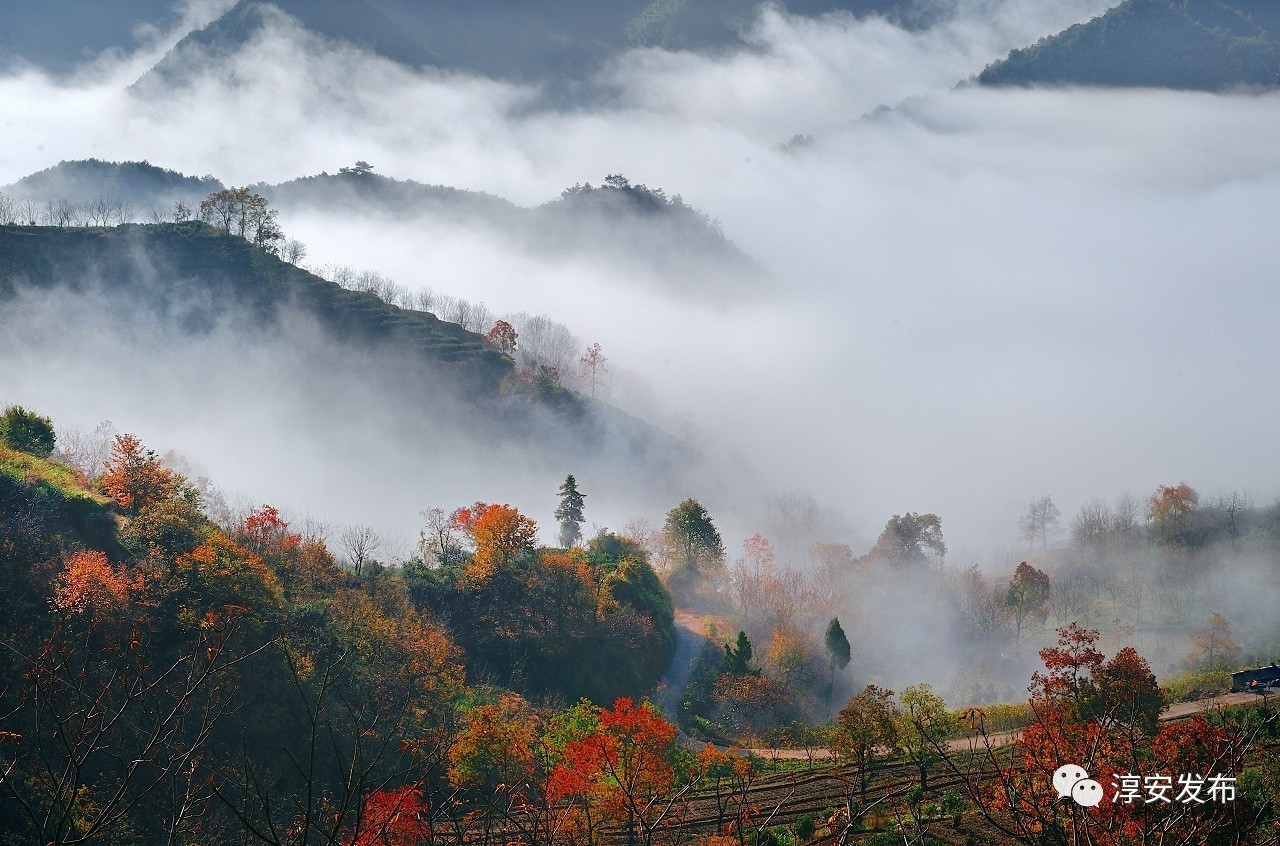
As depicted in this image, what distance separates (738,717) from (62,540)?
4189cm

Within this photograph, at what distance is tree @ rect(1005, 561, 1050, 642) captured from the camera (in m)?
83.6

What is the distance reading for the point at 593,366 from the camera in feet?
520

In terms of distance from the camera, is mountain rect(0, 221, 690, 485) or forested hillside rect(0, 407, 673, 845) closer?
forested hillside rect(0, 407, 673, 845)

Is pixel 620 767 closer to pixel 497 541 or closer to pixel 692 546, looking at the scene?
pixel 497 541

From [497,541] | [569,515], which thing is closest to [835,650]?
[497,541]

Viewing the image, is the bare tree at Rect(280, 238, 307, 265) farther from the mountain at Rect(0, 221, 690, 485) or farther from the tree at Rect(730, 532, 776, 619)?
the tree at Rect(730, 532, 776, 619)

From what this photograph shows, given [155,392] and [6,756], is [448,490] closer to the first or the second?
[155,392]

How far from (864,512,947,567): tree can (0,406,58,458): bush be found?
7392 centimetres

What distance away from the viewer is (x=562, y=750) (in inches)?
1522

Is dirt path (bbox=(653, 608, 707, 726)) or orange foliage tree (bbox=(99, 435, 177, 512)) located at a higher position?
orange foliage tree (bbox=(99, 435, 177, 512))

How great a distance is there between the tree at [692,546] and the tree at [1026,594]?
27158 mm

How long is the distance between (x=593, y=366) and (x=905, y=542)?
248ft

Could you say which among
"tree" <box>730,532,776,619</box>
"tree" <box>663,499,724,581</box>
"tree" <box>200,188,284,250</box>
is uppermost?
"tree" <box>200,188,284,250</box>

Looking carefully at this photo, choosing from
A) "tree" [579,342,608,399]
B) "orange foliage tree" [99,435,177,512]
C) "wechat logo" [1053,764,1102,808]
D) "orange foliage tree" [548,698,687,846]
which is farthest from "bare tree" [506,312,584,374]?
"wechat logo" [1053,764,1102,808]
